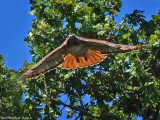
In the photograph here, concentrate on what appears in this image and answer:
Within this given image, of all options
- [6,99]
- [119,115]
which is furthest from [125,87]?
[6,99]

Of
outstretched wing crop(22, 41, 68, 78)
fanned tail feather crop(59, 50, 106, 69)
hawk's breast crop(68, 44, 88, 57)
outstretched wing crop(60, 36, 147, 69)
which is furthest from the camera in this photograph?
hawk's breast crop(68, 44, 88, 57)

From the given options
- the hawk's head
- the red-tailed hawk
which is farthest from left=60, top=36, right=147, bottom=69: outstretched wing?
the hawk's head

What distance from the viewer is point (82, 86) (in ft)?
40.4

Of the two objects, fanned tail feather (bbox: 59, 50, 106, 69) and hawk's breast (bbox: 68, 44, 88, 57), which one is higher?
hawk's breast (bbox: 68, 44, 88, 57)

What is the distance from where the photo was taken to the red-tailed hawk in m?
10.8

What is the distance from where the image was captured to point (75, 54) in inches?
450

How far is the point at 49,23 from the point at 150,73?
4.16m

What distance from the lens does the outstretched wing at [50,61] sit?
10727mm

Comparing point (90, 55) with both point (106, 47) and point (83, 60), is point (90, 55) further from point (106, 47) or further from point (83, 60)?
point (106, 47)

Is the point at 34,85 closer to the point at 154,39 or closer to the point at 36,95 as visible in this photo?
the point at 36,95

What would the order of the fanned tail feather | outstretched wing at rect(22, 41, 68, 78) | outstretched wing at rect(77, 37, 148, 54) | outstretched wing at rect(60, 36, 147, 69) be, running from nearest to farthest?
outstretched wing at rect(77, 37, 148, 54), outstretched wing at rect(22, 41, 68, 78), outstretched wing at rect(60, 36, 147, 69), the fanned tail feather

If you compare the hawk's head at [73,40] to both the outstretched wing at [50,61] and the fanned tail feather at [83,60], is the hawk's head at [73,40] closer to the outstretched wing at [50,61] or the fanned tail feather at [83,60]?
the outstretched wing at [50,61]

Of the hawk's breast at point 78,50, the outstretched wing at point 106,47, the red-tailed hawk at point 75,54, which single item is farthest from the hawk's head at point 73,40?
the outstretched wing at point 106,47

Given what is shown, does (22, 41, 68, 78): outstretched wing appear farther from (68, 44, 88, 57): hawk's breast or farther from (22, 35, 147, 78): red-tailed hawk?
(68, 44, 88, 57): hawk's breast
